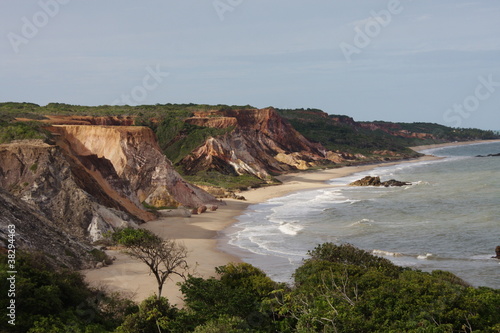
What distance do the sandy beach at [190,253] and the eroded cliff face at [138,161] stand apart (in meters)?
4.49

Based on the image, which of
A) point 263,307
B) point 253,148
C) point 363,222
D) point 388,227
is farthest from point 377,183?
point 263,307

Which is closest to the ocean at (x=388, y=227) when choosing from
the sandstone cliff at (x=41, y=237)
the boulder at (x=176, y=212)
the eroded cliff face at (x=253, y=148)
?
the boulder at (x=176, y=212)

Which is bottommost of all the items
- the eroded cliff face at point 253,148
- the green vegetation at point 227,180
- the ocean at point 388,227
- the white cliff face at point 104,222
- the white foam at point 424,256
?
the white foam at point 424,256

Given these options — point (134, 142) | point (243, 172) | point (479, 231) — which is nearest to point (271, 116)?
point (243, 172)

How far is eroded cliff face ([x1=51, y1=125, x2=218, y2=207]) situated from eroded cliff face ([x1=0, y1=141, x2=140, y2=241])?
46.7 feet

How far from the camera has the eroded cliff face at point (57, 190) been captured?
33.7 metres

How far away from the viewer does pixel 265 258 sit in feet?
104

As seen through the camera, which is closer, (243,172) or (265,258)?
(265,258)

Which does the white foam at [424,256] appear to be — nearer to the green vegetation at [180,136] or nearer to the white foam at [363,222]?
the white foam at [363,222]

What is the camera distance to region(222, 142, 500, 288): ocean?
3127cm

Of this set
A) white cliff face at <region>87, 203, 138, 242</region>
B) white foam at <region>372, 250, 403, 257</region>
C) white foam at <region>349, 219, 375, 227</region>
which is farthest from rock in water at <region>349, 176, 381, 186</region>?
white cliff face at <region>87, 203, 138, 242</region>

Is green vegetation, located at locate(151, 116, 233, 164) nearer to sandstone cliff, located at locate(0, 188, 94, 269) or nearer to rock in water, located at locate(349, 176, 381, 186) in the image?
rock in water, located at locate(349, 176, 381, 186)

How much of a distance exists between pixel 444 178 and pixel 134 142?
160ft

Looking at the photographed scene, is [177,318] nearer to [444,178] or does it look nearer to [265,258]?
[265,258]
